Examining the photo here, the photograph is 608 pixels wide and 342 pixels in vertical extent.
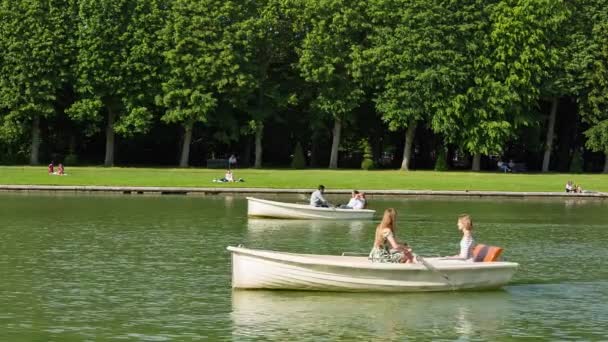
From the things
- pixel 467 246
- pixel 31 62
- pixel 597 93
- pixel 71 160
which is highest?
pixel 597 93

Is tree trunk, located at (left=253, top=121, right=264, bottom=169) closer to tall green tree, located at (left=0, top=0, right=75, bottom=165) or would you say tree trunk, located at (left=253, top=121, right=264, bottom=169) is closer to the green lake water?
tall green tree, located at (left=0, top=0, right=75, bottom=165)

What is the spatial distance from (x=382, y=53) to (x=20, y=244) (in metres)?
57.1

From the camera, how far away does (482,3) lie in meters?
90.0

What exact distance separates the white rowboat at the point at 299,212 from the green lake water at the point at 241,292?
2.92ft

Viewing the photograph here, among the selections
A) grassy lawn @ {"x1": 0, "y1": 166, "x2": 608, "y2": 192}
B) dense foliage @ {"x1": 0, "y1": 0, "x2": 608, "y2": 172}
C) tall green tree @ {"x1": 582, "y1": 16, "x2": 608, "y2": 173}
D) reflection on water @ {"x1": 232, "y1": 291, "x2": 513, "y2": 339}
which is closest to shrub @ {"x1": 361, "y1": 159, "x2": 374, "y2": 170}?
dense foliage @ {"x1": 0, "y1": 0, "x2": 608, "y2": 172}

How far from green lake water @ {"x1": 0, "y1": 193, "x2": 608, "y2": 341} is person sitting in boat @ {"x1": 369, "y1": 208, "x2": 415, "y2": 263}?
2.94 feet

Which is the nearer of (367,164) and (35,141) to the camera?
(35,141)

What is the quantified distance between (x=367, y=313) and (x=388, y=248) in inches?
96.4

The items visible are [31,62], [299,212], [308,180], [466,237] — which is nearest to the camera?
[466,237]

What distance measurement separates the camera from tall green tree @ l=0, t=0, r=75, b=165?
84688 mm

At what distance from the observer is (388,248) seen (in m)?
24.5

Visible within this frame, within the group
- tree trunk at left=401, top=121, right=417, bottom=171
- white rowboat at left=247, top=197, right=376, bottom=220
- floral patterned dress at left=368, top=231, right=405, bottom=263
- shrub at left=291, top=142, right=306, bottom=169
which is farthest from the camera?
shrub at left=291, top=142, right=306, bottom=169

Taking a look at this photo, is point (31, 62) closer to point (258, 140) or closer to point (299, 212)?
point (258, 140)

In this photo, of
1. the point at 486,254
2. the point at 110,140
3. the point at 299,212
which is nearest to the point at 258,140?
the point at 110,140
